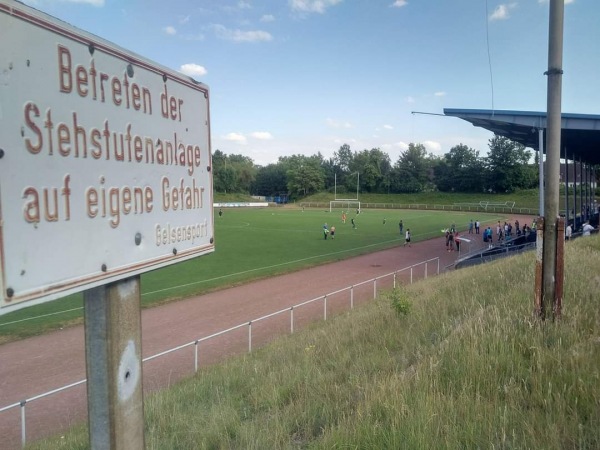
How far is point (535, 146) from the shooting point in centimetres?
3416

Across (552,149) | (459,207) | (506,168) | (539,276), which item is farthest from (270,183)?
(539,276)

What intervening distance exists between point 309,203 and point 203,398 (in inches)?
3969

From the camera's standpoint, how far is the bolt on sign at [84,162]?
1.51 m

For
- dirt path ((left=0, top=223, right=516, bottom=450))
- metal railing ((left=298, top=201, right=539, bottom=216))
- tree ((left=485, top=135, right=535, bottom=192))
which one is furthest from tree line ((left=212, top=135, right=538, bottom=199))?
dirt path ((left=0, top=223, right=516, bottom=450))

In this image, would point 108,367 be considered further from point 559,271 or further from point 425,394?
point 559,271

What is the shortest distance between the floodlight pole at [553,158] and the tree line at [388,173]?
97941 millimetres

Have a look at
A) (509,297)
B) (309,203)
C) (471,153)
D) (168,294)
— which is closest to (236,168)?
(309,203)

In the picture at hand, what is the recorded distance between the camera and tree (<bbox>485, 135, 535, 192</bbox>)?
313 ft

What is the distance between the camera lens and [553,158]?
5730mm

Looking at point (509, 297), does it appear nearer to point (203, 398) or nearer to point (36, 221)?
point (203, 398)

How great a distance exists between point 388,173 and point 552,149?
116752 millimetres

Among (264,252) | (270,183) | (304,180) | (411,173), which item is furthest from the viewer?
(270,183)

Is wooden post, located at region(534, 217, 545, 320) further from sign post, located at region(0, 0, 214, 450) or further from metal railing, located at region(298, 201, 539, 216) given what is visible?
metal railing, located at region(298, 201, 539, 216)

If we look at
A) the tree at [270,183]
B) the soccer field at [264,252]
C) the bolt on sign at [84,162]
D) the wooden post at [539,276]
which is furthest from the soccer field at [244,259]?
the tree at [270,183]
